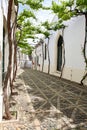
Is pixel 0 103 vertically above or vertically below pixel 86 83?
above

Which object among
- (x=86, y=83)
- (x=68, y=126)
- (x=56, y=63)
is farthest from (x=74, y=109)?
(x=56, y=63)

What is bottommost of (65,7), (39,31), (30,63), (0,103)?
(30,63)

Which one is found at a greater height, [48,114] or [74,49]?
[74,49]

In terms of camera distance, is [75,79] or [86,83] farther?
[75,79]

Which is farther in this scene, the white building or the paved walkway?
the white building

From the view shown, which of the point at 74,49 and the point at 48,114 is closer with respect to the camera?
the point at 48,114

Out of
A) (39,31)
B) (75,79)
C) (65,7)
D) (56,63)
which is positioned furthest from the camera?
(56,63)

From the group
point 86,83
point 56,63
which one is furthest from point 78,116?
point 56,63

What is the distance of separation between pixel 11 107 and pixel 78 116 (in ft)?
A: 6.29

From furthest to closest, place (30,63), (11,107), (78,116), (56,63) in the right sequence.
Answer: (30,63), (56,63), (11,107), (78,116)

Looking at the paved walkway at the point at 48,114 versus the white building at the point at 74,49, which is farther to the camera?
the white building at the point at 74,49

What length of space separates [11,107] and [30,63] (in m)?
40.5

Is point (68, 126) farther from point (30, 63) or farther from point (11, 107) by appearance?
point (30, 63)

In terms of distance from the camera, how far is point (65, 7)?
11500mm
